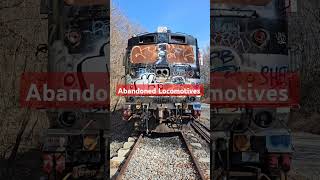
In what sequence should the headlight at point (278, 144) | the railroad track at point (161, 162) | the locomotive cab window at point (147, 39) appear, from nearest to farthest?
1. the headlight at point (278, 144)
2. the railroad track at point (161, 162)
3. the locomotive cab window at point (147, 39)

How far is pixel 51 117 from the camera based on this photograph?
3844 millimetres

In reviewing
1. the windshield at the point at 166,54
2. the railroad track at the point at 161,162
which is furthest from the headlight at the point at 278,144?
the windshield at the point at 166,54

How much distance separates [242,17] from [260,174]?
140cm

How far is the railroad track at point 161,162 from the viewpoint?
27.3 ft

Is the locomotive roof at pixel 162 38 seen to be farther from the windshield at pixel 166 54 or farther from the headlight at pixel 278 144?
the headlight at pixel 278 144

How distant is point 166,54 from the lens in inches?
578

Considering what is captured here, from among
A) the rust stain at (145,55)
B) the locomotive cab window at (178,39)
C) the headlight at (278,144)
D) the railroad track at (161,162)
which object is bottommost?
the railroad track at (161,162)

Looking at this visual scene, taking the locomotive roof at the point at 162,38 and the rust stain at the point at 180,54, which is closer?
the locomotive roof at the point at 162,38

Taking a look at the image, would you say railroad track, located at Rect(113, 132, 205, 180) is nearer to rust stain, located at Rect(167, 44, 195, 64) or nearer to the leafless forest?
rust stain, located at Rect(167, 44, 195, 64)

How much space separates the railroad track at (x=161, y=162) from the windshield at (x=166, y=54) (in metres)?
2.75

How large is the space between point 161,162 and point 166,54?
5.59 m

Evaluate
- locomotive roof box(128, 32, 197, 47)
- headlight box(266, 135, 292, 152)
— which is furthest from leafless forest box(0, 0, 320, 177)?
locomotive roof box(128, 32, 197, 47)

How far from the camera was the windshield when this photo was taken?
14.7m

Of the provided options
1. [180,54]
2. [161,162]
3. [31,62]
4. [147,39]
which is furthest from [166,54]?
[31,62]
